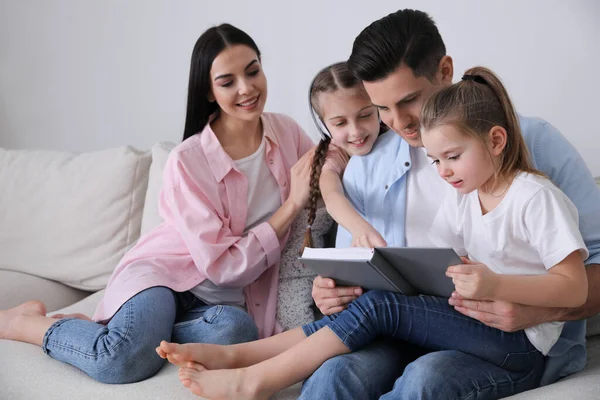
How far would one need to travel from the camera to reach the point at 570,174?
1.58 meters

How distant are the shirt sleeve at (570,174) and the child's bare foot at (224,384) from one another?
73 centimetres

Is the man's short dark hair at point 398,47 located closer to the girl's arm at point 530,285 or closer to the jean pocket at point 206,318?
the girl's arm at point 530,285

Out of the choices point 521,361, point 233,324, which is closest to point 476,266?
point 521,361

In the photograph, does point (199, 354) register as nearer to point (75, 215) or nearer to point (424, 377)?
point (424, 377)

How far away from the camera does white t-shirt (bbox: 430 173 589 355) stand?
141 centimetres

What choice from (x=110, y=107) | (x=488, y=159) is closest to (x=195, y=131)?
(x=488, y=159)

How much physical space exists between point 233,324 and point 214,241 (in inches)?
9.5

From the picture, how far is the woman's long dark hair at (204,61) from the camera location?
80.4 inches

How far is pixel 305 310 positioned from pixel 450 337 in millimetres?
605

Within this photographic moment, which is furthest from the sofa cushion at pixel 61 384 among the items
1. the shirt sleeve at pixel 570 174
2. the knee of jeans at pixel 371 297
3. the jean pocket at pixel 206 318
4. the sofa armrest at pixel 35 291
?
the shirt sleeve at pixel 570 174

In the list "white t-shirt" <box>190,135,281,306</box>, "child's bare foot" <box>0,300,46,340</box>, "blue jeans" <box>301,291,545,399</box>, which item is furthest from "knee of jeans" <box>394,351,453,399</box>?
"child's bare foot" <box>0,300,46,340</box>

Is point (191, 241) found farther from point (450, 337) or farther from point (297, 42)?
point (297, 42)

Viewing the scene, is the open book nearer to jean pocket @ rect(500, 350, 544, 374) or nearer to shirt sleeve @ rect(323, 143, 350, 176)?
jean pocket @ rect(500, 350, 544, 374)

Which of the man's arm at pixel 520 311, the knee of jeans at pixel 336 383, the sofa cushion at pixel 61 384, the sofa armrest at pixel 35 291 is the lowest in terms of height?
the sofa armrest at pixel 35 291
